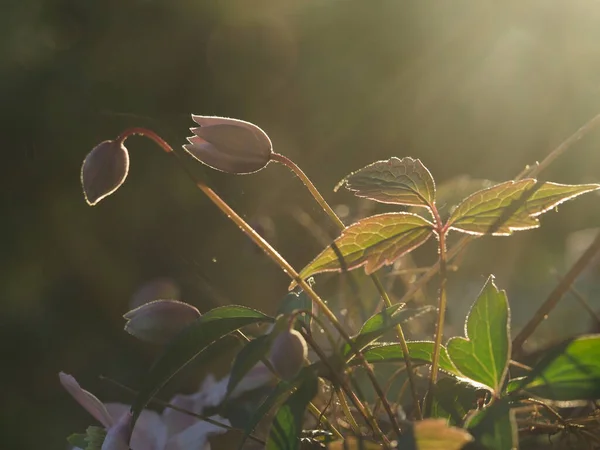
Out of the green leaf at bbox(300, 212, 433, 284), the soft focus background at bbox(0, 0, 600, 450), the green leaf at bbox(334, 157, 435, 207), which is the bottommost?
the soft focus background at bbox(0, 0, 600, 450)

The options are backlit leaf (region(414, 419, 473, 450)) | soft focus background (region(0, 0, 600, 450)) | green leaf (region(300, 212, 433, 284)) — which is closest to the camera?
backlit leaf (region(414, 419, 473, 450))

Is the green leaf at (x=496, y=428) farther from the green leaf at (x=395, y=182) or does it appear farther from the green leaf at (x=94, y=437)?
the green leaf at (x=94, y=437)

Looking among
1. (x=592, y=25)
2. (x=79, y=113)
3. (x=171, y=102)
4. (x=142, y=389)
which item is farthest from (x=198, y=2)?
(x=142, y=389)

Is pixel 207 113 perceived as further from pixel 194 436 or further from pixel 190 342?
pixel 190 342

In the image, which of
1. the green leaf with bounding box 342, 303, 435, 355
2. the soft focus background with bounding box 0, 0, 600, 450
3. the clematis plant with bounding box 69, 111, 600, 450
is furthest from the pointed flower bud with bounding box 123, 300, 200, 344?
the soft focus background with bounding box 0, 0, 600, 450

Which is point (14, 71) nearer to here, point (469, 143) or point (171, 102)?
point (171, 102)

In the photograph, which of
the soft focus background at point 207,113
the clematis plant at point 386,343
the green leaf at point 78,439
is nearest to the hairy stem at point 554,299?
the clematis plant at point 386,343

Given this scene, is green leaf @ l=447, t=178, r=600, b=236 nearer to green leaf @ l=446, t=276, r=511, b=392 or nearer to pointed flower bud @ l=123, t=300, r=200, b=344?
green leaf @ l=446, t=276, r=511, b=392
